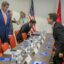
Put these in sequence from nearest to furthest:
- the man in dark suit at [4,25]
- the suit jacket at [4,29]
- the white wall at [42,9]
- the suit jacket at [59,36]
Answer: the suit jacket at [59,36]
the man in dark suit at [4,25]
the suit jacket at [4,29]
the white wall at [42,9]

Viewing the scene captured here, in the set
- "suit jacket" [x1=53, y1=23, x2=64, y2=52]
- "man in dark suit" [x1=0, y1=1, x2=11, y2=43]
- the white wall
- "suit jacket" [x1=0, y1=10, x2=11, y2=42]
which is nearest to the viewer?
"suit jacket" [x1=53, y1=23, x2=64, y2=52]

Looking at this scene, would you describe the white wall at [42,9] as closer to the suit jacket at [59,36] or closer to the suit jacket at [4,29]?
the suit jacket at [4,29]

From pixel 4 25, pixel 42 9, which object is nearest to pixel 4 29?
pixel 4 25

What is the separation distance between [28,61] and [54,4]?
7.62 metres

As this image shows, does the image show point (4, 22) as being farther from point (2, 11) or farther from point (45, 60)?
point (45, 60)

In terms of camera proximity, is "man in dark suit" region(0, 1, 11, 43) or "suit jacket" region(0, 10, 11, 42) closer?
"man in dark suit" region(0, 1, 11, 43)

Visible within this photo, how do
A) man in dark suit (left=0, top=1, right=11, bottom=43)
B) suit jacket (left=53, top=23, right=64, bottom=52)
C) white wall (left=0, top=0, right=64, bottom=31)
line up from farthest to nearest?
1. white wall (left=0, top=0, right=64, bottom=31)
2. man in dark suit (left=0, top=1, right=11, bottom=43)
3. suit jacket (left=53, top=23, right=64, bottom=52)

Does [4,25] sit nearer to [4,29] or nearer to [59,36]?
[4,29]

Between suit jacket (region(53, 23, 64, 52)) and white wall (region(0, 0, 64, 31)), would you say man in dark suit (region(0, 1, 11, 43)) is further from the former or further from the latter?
white wall (region(0, 0, 64, 31))

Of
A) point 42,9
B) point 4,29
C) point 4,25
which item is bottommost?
point 4,29

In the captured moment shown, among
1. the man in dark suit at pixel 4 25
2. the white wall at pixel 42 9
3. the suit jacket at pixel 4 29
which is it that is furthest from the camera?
the white wall at pixel 42 9


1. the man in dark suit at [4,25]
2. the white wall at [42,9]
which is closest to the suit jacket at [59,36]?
the man in dark suit at [4,25]

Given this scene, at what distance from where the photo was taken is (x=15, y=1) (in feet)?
33.2

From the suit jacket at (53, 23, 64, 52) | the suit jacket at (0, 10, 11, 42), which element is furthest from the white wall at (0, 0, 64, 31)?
the suit jacket at (53, 23, 64, 52)
